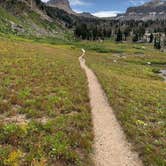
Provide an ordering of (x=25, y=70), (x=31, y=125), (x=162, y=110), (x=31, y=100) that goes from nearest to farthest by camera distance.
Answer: (x=31, y=125)
(x=31, y=100)
(x=162, y=110)
(x=25, y=70)

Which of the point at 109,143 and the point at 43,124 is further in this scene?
the point at 43,124

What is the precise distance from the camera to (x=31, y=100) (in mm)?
22500

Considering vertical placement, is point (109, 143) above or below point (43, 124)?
below

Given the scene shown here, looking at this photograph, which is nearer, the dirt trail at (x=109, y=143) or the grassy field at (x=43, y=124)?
the grassy field at (x=43, y=124)

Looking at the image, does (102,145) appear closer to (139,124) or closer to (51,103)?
(139,124)

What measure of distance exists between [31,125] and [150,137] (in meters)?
7.67

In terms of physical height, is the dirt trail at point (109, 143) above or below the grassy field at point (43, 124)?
below

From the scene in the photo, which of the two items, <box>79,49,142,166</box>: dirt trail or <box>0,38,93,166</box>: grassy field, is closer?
<box>0,38,93,166</box>: grassy field

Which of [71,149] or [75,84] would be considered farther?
[75,84]

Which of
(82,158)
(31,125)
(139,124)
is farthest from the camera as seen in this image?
(139,124)

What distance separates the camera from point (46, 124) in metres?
17.5

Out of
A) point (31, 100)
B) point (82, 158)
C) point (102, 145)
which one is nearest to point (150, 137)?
point (102, 145)

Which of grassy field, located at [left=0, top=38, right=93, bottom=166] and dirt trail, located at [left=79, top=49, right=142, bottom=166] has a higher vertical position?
grassy field, located at [left=0, top=38, right=93, bottom=166]

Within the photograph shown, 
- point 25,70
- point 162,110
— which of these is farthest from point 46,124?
point 25,70
